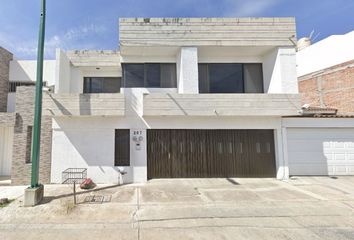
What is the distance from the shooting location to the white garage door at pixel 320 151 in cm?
1000

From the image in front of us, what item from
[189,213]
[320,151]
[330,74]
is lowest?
[189,213]

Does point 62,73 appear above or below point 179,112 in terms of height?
above

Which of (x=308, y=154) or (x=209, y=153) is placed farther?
(x=308, y=154)

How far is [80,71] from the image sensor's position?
37.0ft

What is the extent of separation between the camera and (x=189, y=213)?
222 inches

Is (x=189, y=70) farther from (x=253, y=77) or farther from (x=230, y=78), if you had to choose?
(x=253, y=77)

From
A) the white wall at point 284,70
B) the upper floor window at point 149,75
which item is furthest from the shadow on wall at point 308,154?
the upper floor window at point 149,75

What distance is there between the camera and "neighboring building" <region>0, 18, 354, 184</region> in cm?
Result: 896

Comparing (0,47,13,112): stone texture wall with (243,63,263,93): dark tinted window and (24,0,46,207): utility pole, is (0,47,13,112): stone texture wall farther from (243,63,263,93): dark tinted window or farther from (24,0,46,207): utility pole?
(243,63,263,93): dark tinted window

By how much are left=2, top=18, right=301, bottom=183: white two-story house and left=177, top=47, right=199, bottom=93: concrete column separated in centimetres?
5

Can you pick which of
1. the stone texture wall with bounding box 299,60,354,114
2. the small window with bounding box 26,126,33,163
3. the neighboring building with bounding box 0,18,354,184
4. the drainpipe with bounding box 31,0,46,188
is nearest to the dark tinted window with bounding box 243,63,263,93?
the neighboring building with bounding box 0,18,354,184

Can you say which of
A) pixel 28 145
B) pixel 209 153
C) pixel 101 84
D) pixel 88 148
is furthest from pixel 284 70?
pixel 28 145

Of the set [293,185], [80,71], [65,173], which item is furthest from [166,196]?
[80,71]

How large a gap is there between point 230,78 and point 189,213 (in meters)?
7.36
